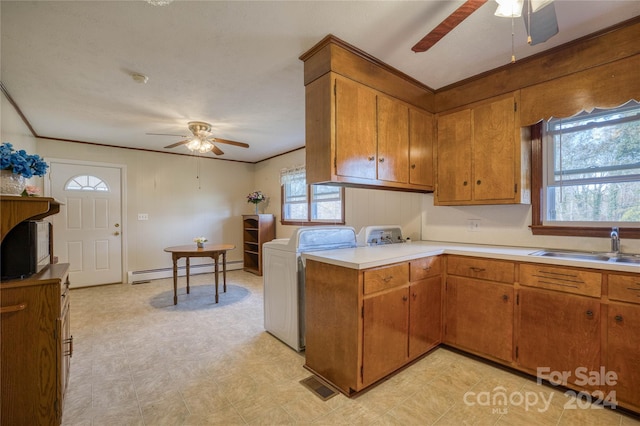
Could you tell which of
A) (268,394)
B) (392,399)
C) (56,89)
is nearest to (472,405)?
(392,399)

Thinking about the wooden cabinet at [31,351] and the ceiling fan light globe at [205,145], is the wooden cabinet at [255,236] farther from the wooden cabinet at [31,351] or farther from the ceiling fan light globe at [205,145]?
the wooden cabinet at [31,351]

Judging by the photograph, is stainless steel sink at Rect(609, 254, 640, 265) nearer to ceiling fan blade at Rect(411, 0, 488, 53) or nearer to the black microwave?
ceiling fan blade at Rect(411, 0, 488, 53)

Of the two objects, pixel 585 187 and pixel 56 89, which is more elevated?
pixel 56 89

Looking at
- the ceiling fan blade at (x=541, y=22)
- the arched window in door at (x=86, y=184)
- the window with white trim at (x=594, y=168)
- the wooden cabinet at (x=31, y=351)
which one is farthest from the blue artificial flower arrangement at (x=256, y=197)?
the ceiling fan blade at (x=541, y=22)

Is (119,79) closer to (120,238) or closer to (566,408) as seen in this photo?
(120,238)

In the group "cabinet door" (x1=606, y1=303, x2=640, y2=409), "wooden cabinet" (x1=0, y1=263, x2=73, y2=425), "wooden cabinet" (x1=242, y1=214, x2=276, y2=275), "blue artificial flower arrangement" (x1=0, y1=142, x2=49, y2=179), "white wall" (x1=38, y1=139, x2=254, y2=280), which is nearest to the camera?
"wooden cabinet" (x1=0, y1=263, x2=73, y2=425)

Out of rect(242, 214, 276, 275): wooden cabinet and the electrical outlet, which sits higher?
the electrical outlet

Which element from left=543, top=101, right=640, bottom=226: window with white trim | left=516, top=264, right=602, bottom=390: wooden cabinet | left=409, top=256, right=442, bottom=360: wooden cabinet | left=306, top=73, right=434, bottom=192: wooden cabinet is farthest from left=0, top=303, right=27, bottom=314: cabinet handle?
left=543, top=101, right=640, bottom=226: window with white trim

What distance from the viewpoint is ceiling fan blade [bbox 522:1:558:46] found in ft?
4.74

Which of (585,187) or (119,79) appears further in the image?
(119,79)

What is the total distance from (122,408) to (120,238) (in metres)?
4.01

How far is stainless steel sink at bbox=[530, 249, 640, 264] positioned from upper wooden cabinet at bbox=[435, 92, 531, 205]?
0.46m

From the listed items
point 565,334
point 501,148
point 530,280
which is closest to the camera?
point 565,334

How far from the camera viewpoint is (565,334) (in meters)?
1.93
